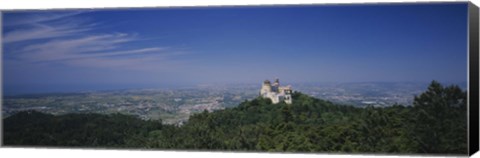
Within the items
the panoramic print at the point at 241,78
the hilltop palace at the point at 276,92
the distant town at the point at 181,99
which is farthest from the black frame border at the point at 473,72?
the hilltop palace at the point at 276,92

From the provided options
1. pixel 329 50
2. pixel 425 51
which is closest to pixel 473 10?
pixel 425 51

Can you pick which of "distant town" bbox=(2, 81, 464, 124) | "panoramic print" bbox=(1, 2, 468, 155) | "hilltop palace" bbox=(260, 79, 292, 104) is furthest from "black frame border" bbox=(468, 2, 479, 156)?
"hilltop palace" bbox=(260, 79, 292, 104)

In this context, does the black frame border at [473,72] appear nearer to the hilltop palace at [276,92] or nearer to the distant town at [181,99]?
the distant town at [181,99]

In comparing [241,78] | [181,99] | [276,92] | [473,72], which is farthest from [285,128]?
[473,72]

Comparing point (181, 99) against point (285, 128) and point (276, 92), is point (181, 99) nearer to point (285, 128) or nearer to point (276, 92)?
point (276, 92)

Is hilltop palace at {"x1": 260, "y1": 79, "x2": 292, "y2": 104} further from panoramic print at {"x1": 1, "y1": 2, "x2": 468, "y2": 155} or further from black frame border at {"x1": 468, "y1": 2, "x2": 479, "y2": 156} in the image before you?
black frame border at {"x1": 468, "y1": 2, "x2": 479, "y2": 156}
